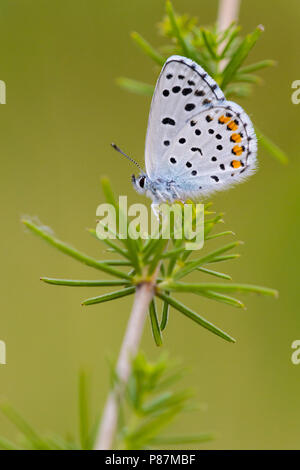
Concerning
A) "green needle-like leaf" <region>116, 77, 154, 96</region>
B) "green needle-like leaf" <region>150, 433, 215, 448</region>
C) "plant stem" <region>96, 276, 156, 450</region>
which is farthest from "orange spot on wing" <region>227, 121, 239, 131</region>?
"green needle-like leaf" <region>150, 433, 215, 448</region>

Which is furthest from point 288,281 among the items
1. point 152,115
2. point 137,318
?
point 137,318

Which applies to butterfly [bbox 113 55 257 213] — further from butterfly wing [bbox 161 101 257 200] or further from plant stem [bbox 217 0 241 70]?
plant stem [bbox 217 0 241 70]

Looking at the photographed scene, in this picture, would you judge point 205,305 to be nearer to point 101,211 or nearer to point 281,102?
point 281,102

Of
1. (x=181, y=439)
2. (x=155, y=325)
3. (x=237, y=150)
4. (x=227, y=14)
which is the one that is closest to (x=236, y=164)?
(x=237, y=150)

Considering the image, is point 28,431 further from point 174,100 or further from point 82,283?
point 174,100

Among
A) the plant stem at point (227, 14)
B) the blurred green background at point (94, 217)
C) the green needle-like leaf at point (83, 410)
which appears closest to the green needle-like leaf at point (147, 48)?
the plant stem at point (227, 14)

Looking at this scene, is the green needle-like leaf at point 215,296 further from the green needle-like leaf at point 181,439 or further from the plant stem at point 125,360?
the green needle-like leaf at point 181,439

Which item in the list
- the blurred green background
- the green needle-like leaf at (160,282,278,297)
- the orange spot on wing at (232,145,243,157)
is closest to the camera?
the green needle-like leaf at (160,282,278,297)
